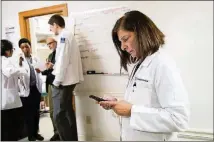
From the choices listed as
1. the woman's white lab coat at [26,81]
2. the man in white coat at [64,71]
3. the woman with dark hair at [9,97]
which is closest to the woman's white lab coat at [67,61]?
the man in white coat at [64,71]

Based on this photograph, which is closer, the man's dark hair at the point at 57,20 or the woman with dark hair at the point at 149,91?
the woman with dark hair at the point at 149,91

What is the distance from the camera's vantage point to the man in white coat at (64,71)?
1.37 m

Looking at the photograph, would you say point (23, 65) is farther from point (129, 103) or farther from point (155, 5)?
point (155, 5)

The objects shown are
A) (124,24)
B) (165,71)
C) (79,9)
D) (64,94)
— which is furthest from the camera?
(79,9)

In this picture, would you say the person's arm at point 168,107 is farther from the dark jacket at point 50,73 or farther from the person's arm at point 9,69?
the person's arm at point 9,69

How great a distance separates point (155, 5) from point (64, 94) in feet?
2.87

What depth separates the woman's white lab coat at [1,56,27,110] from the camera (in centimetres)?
142

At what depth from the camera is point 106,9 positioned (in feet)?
4.88

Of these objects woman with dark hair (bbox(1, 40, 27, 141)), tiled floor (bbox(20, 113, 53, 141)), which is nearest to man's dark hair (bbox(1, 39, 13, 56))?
woman with dark hair (bbox(1, 40, 27, 141))

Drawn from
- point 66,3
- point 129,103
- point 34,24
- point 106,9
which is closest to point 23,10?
point 34,24

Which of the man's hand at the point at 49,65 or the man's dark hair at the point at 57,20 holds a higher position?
the man's dark hair at the point at 57,20

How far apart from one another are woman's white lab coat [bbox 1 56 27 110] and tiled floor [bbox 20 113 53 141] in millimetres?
220

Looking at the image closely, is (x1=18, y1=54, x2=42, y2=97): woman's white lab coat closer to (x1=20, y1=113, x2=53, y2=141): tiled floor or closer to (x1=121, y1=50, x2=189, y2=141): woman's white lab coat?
(x1=20, y1=113, x2=53, y2=141): tiled floor

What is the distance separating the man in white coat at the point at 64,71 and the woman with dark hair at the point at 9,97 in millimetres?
270
